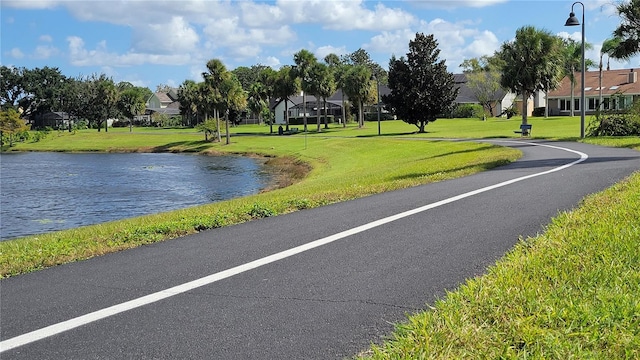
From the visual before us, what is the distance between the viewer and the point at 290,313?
4945mm

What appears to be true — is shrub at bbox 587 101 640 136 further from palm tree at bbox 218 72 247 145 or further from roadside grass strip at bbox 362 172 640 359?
palm tree at bbox 218 72 247 145

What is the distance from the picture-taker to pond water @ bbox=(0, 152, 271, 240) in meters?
24.1

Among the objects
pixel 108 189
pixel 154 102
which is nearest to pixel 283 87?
pixel 108 189

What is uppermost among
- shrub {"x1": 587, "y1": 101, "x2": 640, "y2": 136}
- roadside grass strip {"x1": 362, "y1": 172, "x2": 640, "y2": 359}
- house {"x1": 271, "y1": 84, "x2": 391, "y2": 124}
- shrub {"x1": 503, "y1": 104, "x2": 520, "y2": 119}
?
house {"x1": 271, "y1": 84, "x2": 391, "y2": 124}

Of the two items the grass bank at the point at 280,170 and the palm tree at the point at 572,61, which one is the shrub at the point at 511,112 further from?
the grass bank at the point at 280,170

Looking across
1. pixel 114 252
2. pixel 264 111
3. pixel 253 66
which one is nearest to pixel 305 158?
pixel 114 252

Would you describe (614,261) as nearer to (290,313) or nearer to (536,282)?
(536,282)

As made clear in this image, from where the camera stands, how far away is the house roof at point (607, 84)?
78.4 m

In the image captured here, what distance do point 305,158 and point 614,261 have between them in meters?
42.8

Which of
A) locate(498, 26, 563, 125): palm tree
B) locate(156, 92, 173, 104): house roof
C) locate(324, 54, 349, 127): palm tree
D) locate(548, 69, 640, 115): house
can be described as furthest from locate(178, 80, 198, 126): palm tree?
locate(498, 26, 563, 125): palm tree

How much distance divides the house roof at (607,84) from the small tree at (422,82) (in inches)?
970

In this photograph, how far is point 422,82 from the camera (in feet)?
201

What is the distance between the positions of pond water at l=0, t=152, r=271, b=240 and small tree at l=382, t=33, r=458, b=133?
1778cm

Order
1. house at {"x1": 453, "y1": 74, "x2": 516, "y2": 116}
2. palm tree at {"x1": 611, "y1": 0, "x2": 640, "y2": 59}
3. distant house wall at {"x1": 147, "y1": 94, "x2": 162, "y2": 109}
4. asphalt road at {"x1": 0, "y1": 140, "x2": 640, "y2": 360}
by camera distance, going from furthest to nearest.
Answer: distant house wall at {"x1": 147, "y1": 94, "x2": 162, "y2": 109} → house at {"x1": 453, "y1": 74, "x2": 516, "y2": 116} → palm tree at {"x1": 611, "y1": 0, "x2": 640, "y2": 59} → asphalt road at {"x1": 0, "y1": 140, "x2": 640, "y2": 360}
